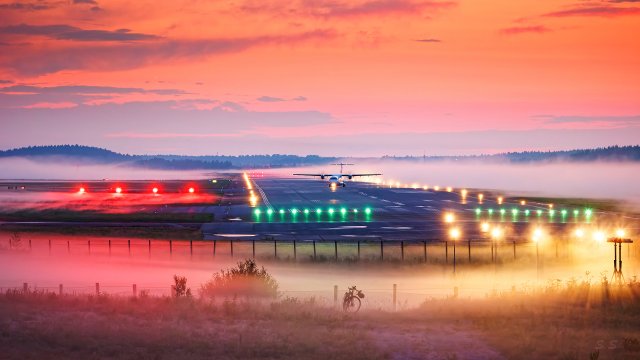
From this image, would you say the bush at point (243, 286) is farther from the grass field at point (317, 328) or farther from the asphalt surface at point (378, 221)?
the asphalt surface at point (378, 221)

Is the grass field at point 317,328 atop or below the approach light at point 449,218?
below

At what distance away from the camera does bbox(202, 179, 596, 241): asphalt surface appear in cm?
8588

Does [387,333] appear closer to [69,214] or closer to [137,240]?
[137,240]

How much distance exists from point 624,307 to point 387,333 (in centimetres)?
1498

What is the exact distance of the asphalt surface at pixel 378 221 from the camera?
8588 centimetres

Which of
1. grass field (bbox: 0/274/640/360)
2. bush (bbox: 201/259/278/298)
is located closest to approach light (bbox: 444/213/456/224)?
bush (bbox: 201/259/278/298)

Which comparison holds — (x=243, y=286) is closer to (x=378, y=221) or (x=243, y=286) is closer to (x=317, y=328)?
(x=317, y=328)

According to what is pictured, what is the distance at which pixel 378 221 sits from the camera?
103750 mm

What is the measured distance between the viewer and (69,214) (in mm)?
120875

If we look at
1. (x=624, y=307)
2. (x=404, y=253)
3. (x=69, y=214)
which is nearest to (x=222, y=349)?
(x=624, y=307)

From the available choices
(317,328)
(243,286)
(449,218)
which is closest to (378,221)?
(449,218)

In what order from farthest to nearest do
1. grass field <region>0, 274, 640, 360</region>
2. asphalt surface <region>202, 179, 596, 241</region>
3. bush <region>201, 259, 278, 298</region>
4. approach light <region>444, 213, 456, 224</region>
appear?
1. approach light <region>444, 213, 456, 224</region>
2. asphalt surface <region>202, 179, 596, 241</region>
3. bush <region>201, 259, 278, 298</region>
4. grass field <region>0, 274, 640, 360</region>

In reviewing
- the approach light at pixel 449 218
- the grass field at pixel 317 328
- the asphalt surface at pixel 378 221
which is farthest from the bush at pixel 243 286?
the approach light at pixel 449 218

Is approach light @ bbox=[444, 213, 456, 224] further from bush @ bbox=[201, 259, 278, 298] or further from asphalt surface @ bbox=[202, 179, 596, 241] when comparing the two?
bush @ bbox=[201, 259, 278, 298]
